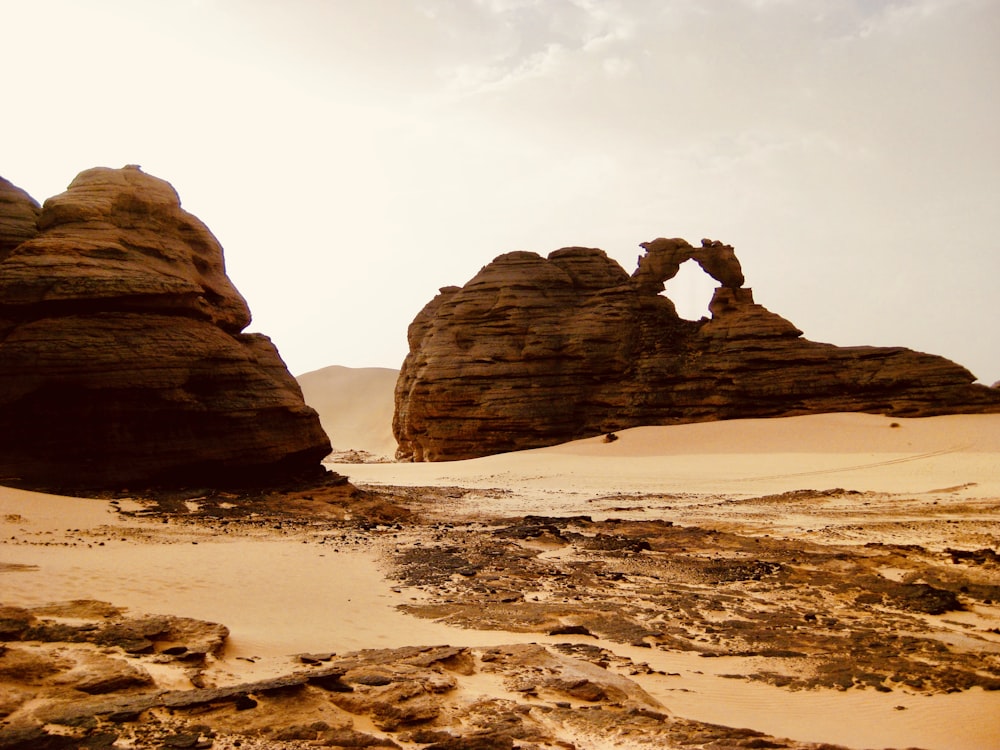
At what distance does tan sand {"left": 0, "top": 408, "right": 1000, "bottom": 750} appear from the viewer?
6000 millimetres

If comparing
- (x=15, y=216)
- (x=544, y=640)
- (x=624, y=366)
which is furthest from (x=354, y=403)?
(x=544, y=640)

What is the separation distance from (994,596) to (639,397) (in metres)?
23.8

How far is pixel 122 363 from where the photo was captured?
15.6m

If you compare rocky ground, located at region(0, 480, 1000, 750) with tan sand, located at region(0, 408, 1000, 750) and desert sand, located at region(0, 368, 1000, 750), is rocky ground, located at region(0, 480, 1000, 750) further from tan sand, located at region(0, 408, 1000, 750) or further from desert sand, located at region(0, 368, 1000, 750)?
tan sand, located at region(0, 408, 1000, 750)

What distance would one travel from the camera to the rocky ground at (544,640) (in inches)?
192

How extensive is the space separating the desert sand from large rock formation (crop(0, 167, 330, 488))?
115cm

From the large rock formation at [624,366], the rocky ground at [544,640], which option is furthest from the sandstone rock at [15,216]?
the large rock formation at [624,366]

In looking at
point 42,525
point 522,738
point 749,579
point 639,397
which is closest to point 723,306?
point 639,397

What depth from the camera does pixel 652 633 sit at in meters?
7.73

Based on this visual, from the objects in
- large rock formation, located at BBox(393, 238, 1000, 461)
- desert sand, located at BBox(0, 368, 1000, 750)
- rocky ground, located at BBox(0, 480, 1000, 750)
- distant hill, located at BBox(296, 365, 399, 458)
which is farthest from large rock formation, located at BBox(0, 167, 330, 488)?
distant hill, located at BBox(296, 365, 399, 458)

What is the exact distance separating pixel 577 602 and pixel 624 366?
81.8ft

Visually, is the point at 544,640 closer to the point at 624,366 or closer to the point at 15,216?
the point at 15,216

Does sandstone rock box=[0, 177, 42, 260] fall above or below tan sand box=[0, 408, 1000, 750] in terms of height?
above

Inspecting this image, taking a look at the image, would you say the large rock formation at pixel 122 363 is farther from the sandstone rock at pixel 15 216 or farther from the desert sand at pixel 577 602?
the desert sand at pixel 577 602
